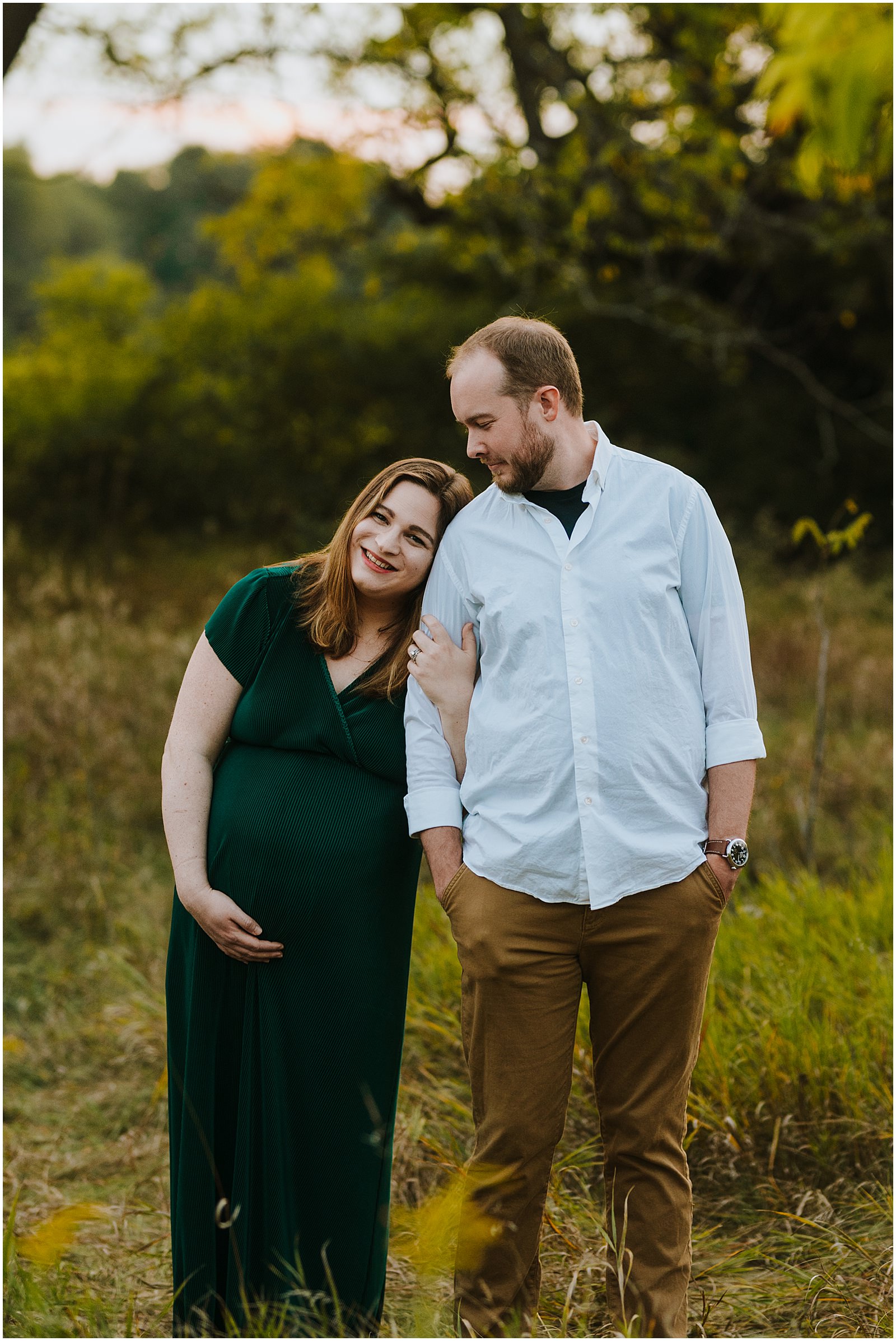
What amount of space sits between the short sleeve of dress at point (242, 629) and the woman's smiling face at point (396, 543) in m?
0.24

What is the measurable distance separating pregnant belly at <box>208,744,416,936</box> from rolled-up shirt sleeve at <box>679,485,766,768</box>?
0.76m

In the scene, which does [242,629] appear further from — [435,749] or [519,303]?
[519,303]

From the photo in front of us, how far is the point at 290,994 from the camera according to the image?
2.46m

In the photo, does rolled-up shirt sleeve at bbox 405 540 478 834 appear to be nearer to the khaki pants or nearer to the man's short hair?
the khaki pants

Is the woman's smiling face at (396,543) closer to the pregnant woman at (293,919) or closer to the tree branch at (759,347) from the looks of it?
the pregnant woman at (293,919)

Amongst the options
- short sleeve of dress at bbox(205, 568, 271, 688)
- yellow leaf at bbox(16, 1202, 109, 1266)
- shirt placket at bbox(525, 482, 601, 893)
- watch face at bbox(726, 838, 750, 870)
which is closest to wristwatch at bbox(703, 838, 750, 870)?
watch face at bbox(726, 838, 750, 870)

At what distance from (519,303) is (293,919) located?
26.8 feet

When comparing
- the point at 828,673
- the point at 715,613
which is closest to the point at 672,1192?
the point at 715,613

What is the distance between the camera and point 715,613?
233 cm

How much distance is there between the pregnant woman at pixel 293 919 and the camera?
2.44 meters

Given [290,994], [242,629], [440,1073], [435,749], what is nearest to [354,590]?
[242,629]

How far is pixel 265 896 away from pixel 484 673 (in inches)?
28.3

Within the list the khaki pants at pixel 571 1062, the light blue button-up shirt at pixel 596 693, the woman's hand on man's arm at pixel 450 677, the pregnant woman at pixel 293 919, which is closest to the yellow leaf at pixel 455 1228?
the khaki pants at pixel 571 1062

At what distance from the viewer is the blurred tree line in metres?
9.62
